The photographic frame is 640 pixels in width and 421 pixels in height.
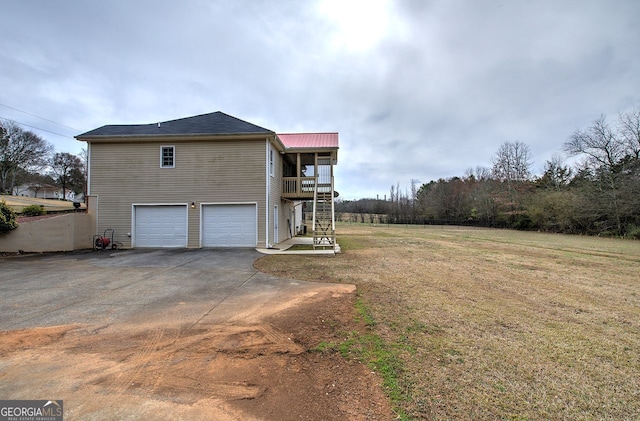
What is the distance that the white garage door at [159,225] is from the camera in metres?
12.5

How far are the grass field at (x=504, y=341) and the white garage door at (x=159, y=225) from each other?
691cm

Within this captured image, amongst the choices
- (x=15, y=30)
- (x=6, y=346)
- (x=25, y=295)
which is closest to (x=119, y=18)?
(x=15, y=30)

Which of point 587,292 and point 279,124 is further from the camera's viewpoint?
point 279,124

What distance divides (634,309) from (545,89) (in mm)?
14198

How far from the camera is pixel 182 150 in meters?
12.6

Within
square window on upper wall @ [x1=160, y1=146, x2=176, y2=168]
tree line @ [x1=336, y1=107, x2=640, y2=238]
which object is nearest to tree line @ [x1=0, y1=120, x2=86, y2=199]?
square window on upper wall @ [x1=160, y1=146, x2=176, y2=168]

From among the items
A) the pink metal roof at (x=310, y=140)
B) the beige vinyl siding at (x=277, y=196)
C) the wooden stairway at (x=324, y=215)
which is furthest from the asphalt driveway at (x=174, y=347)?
the pink metal roof at (x=310, y=140)

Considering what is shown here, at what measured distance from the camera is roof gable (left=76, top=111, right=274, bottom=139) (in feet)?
40.4

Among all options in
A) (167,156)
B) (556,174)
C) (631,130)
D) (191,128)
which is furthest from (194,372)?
(556,174)

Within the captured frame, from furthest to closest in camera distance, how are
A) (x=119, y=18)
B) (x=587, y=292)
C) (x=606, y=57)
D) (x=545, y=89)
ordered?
(x=545, y=89) < (x=606, y=57) < (x=119, y=18) < (x=587, y=292)

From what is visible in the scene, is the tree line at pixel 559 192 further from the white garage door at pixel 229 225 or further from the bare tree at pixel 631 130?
the white garage door at pixel 229 225

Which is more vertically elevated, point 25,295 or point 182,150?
point 182,150

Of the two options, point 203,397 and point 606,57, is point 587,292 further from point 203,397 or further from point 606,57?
point 606,57

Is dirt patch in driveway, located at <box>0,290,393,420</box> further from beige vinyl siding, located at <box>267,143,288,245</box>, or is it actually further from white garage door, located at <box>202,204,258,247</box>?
beige vinyl siding, located at <box>267,143,288,245</box>
